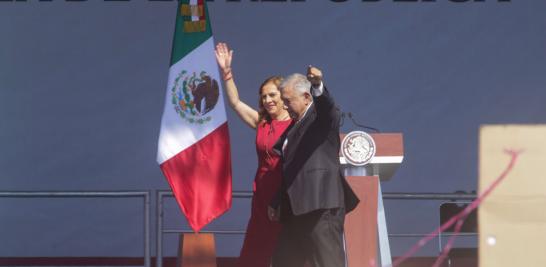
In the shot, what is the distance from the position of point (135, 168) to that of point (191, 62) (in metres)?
1.62

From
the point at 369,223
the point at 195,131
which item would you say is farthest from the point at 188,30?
the point at 369,223

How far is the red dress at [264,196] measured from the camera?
397cm

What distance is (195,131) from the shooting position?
5258mm

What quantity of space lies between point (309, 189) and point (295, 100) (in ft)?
0.93

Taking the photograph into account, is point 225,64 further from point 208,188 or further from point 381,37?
point 381,37

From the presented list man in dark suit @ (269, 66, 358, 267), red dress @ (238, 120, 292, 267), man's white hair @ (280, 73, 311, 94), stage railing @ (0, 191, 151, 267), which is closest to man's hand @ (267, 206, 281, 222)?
man in dark suit @ (269, 66, 358, 267)

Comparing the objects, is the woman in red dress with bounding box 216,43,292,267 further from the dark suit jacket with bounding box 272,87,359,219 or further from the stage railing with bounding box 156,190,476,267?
the stage railing with bounding box 156,190,476,267

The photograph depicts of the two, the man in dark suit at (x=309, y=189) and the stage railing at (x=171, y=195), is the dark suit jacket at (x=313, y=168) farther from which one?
the stage railing at (x=171, y=195)

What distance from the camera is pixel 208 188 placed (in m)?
5.32

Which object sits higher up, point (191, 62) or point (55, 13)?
point (55, 13)

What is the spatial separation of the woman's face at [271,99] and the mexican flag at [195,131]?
1300mm

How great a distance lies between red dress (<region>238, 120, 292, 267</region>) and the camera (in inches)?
156

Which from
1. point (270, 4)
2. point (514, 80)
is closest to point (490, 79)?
point (514, 80)

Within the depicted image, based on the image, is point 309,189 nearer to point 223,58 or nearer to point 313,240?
point 313,240
